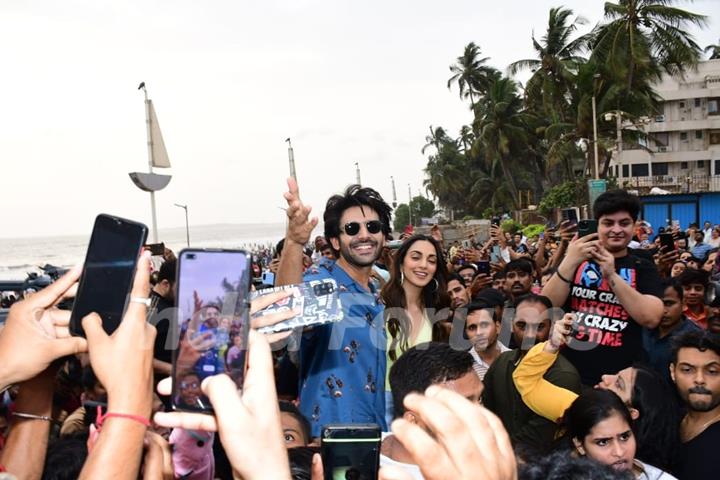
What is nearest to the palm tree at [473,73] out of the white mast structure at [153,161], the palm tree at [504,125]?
the palm tree at [504,125]

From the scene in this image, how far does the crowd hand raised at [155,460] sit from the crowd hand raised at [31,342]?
269 millimetres

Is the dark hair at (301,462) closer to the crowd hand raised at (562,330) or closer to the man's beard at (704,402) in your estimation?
the crowd hand raised at (562,330)

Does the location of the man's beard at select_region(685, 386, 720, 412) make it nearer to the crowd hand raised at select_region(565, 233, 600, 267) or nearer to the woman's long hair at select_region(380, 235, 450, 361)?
the crowd hand raised at select_region(565, 233, 600, 267)

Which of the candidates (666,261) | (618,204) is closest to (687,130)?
(666,261)

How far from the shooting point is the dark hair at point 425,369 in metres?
2.37

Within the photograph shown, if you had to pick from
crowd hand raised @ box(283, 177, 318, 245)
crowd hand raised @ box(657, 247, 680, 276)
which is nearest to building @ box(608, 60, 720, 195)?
crowd hand raised @ box(657, 247, 680, 276)

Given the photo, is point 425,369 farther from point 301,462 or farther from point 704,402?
point 704,402

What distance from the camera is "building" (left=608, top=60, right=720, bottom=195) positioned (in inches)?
1858

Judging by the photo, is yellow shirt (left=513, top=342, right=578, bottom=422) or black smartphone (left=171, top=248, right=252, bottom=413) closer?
black smartphone (left=171, top=248, right=252, bottom=413)

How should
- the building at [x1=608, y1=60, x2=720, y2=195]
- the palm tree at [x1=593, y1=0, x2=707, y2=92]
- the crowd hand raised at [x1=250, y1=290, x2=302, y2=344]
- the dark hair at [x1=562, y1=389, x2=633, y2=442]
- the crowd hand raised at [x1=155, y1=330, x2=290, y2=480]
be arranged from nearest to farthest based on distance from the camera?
the crowd hand raised at [x1=155, y1=330, x2=290, y2=480], the crowd hand raised at [x1=250, y1=290, x2=302, y2=344], the dark hair at [x1=562, y1=389, x2=633, y2=442], the palm tree at [x1=593, y1=0, x2=707, y2=92], the building at [x1=608, y1=60, x2=720, y2=195]

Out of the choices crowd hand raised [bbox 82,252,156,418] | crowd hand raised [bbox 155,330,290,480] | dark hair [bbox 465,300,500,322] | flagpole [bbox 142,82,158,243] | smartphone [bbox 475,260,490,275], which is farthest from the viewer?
flagpole [bbox 142,82,158,243]

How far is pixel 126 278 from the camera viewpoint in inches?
59.2

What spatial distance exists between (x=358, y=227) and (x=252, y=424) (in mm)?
2476

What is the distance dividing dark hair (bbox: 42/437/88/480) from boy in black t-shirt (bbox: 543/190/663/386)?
2.65 metres
